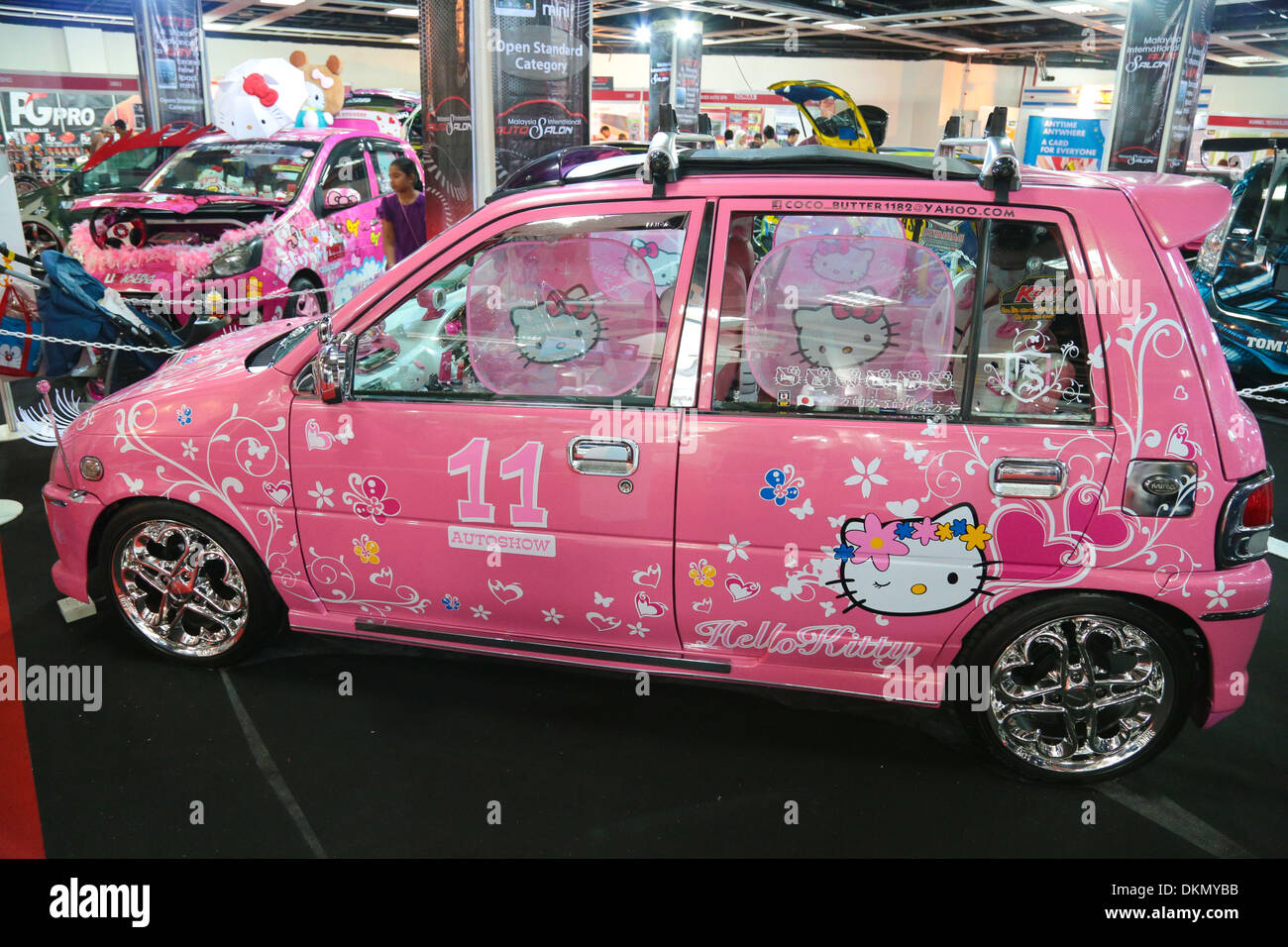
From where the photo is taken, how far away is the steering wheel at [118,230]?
703cm

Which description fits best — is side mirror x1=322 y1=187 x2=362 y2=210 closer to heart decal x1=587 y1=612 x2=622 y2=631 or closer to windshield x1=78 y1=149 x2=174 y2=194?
windshield x1=78 y1=149 x2=174 y2=194

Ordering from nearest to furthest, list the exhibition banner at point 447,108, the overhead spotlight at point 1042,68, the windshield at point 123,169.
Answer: the exhibition banner at point 447,108
the windshield at point 123,169
the overhead spotlight at point 1042,68

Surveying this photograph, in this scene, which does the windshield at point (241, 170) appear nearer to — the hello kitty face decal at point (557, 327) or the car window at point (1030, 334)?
the hello kitty face decal at point (557, 327)

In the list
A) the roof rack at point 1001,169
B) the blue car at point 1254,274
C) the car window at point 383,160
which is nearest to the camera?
the roof rack at point 1001,169

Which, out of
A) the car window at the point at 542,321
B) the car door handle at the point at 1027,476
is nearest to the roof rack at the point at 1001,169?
the car door handle at the point at 1027,476

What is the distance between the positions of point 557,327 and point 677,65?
18593mm

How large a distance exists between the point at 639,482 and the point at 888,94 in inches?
1090

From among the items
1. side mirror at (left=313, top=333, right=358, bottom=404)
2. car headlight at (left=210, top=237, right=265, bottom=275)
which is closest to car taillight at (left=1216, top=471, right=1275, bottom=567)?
side mirror at (left=313, top=333, right=358, bottom=404)

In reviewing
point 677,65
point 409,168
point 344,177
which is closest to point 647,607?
point 344,177

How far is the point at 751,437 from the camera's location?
101 inches

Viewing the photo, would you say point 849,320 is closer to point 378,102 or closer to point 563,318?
point 563,318

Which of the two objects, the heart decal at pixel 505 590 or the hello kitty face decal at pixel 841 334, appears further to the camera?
the heart decal at pixel 505 590

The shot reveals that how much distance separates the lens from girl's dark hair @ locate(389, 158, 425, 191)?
8625mm

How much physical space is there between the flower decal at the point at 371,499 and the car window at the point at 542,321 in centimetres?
28
